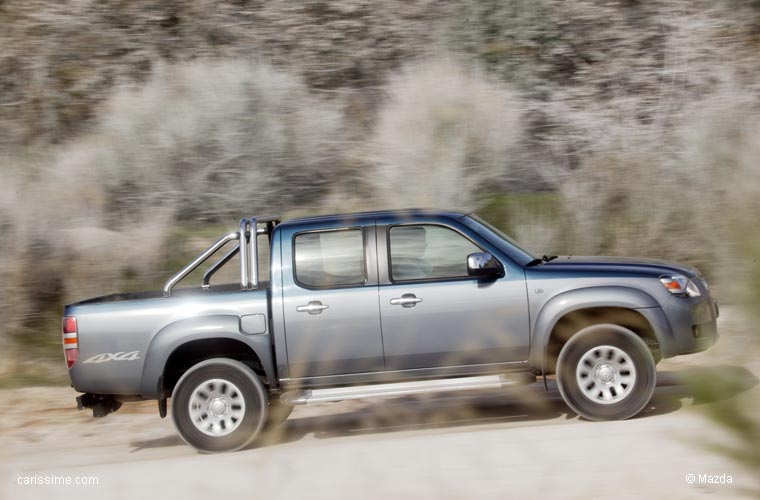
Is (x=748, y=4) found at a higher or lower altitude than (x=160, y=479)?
higher

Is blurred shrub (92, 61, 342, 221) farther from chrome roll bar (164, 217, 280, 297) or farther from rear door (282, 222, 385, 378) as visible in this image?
rear door (282, 222, 385, 378)

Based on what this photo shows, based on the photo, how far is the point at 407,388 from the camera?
695 cm

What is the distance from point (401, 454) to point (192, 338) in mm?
1816

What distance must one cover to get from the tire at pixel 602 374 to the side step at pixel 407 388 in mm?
335

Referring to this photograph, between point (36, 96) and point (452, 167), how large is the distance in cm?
946

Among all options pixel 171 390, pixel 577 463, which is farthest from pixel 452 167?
pixel 577 463

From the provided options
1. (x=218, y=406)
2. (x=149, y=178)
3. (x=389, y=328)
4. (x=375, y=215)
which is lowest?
(x=218, y=406)

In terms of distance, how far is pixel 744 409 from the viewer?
330 cm

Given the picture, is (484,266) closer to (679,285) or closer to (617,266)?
Result: (617,266)

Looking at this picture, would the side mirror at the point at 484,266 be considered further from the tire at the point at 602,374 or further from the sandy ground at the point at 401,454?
the sandy ground at the point at 401,454

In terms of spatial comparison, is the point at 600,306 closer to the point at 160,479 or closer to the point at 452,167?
the point at 160,479

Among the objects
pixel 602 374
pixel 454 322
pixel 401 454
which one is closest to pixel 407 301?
pixel 454 322

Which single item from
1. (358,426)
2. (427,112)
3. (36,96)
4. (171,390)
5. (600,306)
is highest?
(36,96)

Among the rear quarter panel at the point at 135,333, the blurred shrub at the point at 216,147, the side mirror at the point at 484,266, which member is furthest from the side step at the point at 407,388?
the blurred shrub at the point at 216,147
